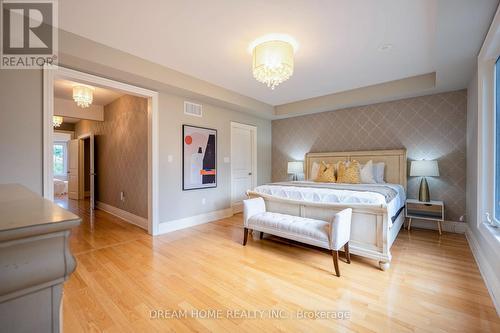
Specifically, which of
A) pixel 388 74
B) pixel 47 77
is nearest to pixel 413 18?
pixel 388 74

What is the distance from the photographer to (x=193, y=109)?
3.98 m

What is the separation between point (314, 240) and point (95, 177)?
18.4ft

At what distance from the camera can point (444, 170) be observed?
364cm

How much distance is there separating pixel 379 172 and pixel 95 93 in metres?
5.60

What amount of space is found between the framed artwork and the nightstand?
3484mm

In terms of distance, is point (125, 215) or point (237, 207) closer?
point (125, 215)

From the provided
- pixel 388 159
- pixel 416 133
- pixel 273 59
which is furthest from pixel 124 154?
pixel 416 133

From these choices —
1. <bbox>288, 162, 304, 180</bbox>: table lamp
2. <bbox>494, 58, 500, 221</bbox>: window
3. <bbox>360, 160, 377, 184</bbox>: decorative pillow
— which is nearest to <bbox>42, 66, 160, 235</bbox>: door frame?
<bbox>288, 162, 304, 180</bbox>: table lamp

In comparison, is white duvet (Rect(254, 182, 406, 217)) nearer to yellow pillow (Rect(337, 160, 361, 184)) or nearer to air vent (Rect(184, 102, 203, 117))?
yellow pillow (Rect(337, 160, 361, 184))

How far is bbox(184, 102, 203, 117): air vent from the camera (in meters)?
3.88

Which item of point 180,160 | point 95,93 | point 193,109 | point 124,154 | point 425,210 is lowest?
point 425,210

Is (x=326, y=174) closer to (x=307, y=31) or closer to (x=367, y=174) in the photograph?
(x=367, y=174)

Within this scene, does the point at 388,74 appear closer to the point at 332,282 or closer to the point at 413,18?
the point at 413,18

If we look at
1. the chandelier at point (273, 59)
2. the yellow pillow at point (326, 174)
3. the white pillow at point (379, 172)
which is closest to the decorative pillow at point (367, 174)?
the white pillow at point (379, 172)
